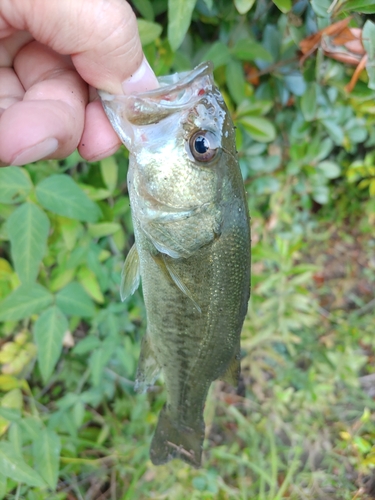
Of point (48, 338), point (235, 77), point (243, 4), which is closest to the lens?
point (243, 4)

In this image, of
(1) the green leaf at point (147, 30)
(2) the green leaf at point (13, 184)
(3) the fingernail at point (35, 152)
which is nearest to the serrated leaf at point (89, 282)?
(2) the green leaf at point (13, 184)

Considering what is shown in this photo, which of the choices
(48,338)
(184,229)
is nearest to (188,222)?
(184,229)

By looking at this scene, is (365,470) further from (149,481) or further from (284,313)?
(149,481)

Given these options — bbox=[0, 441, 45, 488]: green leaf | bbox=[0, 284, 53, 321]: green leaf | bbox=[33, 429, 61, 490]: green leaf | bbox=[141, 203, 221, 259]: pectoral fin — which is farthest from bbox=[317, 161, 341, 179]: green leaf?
bbox=[0, 441, 45, 488]: green leaf

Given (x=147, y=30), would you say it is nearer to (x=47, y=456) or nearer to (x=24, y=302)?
(x=24, y=302)

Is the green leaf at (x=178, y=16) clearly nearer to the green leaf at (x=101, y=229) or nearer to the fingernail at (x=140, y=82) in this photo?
the fingernail at (x=140, y=82)

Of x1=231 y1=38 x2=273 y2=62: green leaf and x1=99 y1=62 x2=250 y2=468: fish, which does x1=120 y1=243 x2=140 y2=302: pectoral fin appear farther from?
x1=231 y1=38 x2=273 y2=62: green leaf
